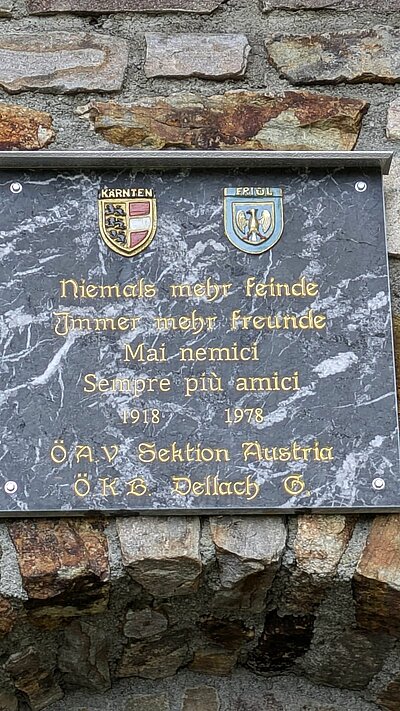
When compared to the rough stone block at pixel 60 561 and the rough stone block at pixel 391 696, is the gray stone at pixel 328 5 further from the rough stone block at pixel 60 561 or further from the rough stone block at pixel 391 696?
the rough stone block at pixel 391 696

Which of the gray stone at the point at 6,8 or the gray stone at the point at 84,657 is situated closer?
the gray stone at the point at 84,657

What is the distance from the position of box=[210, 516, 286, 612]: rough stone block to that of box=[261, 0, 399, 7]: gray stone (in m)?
1.13

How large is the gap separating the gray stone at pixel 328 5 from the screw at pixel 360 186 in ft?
1.47

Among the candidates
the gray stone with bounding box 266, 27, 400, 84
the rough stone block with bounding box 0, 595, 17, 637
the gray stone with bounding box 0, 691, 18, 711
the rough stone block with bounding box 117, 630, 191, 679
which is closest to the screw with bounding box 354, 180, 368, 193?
the gray stone with bounding box 266, 27, 400, 84

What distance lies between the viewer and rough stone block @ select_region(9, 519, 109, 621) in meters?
2.21

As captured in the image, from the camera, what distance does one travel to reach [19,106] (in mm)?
2490

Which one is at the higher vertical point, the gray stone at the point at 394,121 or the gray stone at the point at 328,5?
the gray stone at the point at 328,5

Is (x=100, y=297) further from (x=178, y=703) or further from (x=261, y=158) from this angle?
(x=178, y=703)

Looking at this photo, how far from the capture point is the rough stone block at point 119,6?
2.59 m

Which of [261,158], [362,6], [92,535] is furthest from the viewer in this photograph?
[362,6]

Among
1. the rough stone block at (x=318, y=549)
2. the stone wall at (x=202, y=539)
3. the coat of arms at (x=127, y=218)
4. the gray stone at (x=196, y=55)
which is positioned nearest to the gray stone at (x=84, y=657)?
the stone wall at (x=202, y=539)

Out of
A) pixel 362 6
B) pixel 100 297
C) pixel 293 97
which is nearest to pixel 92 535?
pixel 100 297

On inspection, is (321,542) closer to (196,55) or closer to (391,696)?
(391,696)

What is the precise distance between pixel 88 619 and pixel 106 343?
549mm
